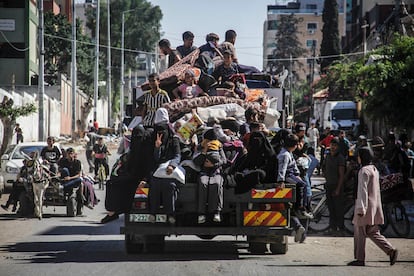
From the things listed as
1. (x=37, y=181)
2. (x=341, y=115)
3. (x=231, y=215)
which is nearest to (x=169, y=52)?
(x=37, y=181)

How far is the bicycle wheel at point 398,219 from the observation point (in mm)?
19469

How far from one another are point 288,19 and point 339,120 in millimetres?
82000

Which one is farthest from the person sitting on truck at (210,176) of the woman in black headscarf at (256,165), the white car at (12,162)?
the white car at (12,162)

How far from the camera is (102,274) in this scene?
13.0 meters

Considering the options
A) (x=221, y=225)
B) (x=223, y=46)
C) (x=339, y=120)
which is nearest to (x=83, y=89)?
(x=339, y=120)

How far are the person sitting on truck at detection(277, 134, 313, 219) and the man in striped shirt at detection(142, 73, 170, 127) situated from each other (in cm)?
246

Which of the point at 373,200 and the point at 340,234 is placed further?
the point at 340,234

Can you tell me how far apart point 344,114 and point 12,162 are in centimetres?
3664

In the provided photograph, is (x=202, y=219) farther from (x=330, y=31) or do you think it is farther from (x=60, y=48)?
(x=330, y=31)

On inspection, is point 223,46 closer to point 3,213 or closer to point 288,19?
point 3,213

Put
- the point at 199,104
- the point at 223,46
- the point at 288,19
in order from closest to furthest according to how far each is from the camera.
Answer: the point at 199,104 → the point at 223,46 → the point at 288,19

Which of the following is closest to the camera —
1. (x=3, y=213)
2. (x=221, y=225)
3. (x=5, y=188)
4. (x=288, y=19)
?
(x=221, y=225)

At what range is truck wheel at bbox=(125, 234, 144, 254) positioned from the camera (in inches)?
610

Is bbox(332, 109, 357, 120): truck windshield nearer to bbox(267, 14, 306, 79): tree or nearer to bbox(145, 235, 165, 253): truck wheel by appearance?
bbox(145, 235, 165, 253): truck wheel
